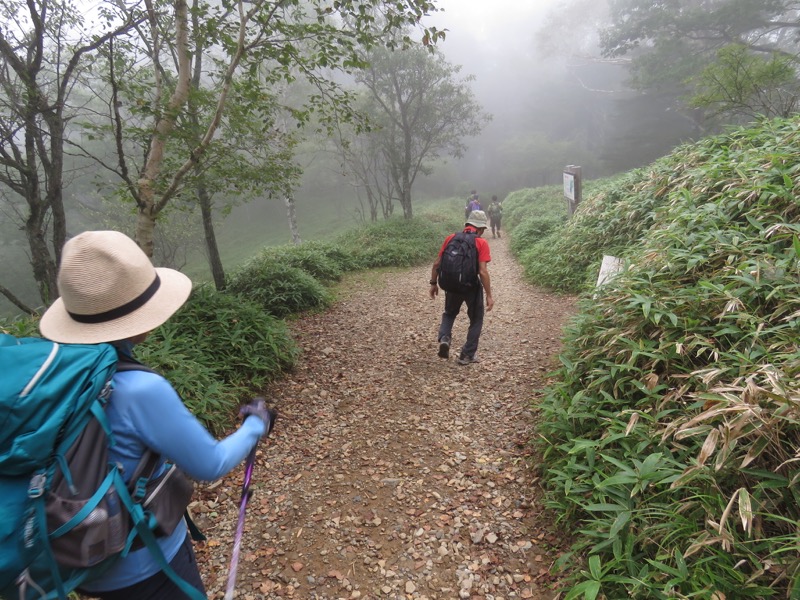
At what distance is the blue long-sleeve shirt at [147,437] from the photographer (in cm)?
119

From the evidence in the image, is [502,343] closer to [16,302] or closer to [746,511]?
[746,511]

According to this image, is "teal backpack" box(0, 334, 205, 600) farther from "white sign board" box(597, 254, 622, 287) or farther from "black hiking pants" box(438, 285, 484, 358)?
"white sign board" box(597, 254, 622, 287)

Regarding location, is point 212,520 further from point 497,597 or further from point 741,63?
point 741,63

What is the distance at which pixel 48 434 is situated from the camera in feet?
3.26

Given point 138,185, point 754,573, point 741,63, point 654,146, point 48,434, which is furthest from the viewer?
point 654,146

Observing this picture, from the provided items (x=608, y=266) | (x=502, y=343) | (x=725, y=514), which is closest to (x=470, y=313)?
(x=502, y=343)

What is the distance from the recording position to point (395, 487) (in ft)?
10.6

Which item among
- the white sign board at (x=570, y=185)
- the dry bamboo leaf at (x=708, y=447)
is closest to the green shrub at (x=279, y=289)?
the dry bamboo leaf at (x=708, y=447)

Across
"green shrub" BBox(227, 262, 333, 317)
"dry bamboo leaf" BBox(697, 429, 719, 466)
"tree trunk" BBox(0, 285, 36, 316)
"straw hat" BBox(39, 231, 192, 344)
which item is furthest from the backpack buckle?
"green shrub" BBox(227, 262, 333, 317)

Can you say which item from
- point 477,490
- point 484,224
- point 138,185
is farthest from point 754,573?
point 138,185

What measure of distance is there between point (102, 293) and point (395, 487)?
269 centimetres

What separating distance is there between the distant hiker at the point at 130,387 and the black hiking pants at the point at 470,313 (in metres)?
3.71

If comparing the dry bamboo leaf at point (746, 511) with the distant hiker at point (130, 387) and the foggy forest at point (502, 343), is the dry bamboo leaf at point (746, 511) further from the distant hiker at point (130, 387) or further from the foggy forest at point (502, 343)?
the distant hiker at point (130, 387)

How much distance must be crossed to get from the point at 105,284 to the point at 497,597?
2677 mm
